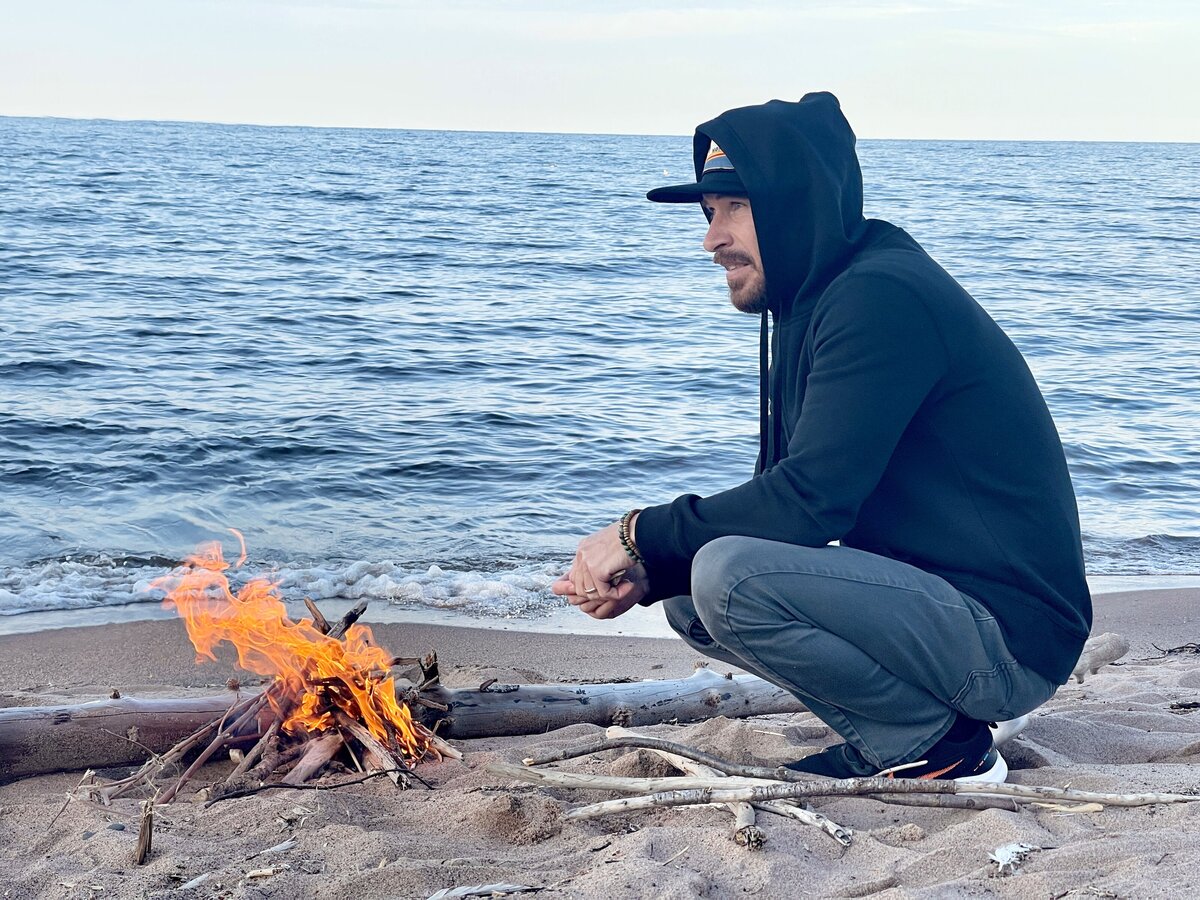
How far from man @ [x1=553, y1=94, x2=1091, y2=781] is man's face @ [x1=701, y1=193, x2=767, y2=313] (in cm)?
4

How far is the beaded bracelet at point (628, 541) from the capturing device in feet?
9.91

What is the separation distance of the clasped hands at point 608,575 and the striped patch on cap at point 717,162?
1.08 meters

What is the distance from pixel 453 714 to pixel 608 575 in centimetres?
120

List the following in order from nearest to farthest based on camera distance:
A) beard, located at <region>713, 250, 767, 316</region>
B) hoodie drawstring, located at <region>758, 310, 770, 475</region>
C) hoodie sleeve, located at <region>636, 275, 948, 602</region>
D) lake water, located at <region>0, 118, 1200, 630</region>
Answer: hoodie sleeve, located at <region>636, 275, 948, 602</region>
beard, located at <region>713, 250, 767, 316</region>
hoodie drawstring, located at <region>758, 310, 770, 475</region>
lake water, located at <region>0, 118, 1200, 630</region>

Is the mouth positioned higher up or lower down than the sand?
higher up

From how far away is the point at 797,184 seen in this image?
3.04 m

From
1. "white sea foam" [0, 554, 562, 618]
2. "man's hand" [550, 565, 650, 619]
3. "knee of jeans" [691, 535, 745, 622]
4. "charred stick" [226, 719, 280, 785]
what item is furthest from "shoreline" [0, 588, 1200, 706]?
"knee of jeans" [691, 535, 745, 622]

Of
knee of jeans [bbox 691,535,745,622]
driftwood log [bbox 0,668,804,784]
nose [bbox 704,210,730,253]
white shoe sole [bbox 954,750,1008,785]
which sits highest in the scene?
nose [bbox 704,210,730,253]

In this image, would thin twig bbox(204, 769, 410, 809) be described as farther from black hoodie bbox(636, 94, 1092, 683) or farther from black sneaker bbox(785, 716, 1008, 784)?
black sneaker bbox(785, 716, 1008, 784)

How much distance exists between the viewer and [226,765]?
3.71 metres

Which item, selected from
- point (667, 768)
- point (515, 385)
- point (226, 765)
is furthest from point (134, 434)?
point (667, 768)

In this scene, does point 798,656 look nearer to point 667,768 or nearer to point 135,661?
point 667,768

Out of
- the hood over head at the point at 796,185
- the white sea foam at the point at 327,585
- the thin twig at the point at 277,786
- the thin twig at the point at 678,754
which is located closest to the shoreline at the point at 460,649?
the white sea foam at the point at 327,585

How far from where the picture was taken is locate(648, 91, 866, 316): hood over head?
3.04m
